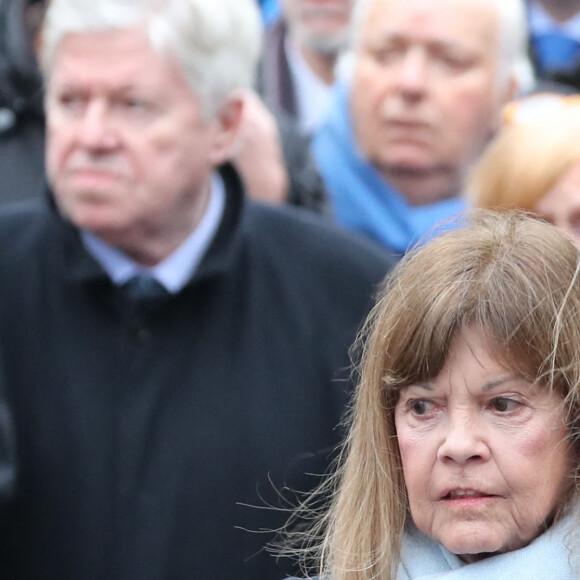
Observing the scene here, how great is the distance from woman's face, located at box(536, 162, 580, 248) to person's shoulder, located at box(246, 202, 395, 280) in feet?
1.76

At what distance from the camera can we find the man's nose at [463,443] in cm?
214

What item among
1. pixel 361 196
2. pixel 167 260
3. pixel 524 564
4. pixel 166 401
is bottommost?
pixel 166 401

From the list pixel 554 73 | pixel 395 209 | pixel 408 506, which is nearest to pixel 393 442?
pixel 408 506

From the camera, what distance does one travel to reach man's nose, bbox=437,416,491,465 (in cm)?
214

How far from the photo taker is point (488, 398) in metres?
2.17

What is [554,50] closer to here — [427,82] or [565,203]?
[427,82]

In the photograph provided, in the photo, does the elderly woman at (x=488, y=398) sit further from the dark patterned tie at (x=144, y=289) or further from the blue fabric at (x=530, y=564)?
the dark patterned tie at (x=144, y=289)

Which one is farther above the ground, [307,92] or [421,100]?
[421,100]

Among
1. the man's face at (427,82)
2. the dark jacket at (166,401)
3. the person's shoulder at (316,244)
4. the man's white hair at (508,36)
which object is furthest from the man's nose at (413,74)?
the dark jacket at (166,401)

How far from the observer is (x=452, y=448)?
2146 mm

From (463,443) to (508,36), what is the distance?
95.1 inches

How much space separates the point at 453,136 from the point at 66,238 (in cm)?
128

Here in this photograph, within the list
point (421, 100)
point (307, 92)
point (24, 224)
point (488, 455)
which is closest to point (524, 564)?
point (488, 455)

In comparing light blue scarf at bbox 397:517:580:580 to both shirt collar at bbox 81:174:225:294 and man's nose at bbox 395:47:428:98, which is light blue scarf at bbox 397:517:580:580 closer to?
shirt collar at bbox 81:174:225:294
